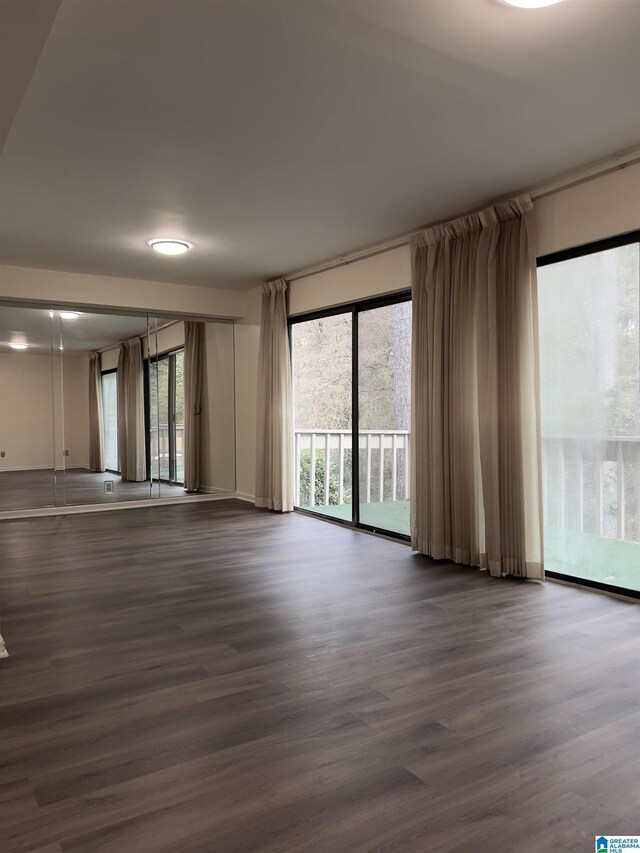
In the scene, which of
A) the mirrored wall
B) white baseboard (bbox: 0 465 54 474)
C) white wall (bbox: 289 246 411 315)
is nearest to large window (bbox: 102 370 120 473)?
the mirrored wall

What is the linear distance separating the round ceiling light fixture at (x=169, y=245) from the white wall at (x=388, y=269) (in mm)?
1465

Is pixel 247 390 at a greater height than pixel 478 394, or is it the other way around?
pixel 247 390

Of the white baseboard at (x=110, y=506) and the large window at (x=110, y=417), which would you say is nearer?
the white baseboard at (x=110, y=506)

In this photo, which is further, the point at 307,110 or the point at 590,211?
the point at 590,211

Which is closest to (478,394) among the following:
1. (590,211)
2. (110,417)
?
(590,211)

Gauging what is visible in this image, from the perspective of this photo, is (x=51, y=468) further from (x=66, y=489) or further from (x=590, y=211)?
(x=590, y=211)

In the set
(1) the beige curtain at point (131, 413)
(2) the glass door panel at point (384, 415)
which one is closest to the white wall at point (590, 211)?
(2) the glass door panel at point (384, 415)

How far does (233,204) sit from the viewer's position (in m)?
4.25

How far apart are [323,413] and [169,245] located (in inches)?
144

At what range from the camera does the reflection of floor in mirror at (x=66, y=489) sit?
20.9 feet

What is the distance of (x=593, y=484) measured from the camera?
12.5 ft

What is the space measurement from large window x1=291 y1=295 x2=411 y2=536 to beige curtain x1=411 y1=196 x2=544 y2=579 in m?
0.69

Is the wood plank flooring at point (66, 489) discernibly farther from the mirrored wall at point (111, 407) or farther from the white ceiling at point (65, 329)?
the white ceiling at point (65, 329)

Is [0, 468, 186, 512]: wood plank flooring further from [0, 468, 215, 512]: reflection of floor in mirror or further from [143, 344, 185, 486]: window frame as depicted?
[143, 344, 185, 486]: window frame
